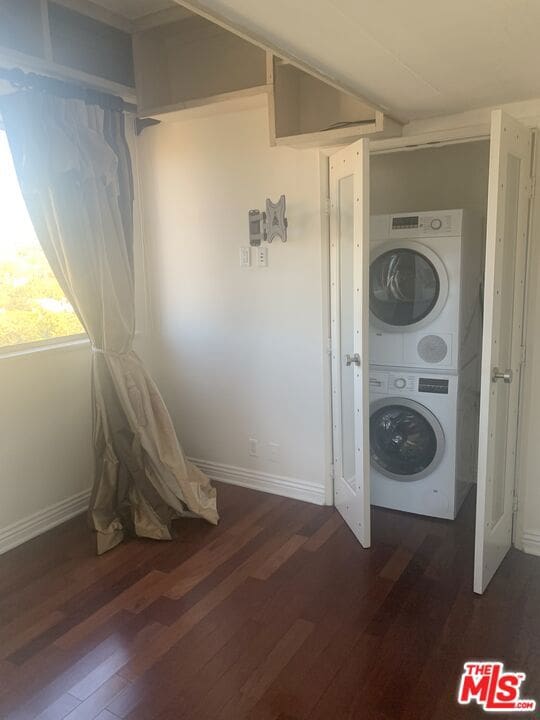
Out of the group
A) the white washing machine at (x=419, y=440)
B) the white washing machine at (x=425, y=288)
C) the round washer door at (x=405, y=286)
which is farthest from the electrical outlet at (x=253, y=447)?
the round washer door at (x=405, y=286)

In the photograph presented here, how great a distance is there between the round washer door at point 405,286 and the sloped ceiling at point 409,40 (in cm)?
82

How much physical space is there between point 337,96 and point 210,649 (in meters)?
2.58

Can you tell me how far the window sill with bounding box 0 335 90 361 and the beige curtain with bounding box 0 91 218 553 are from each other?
239mm

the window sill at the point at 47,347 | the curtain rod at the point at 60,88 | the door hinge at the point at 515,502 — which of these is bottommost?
the door hinge at the point at 515,502

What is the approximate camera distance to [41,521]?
299 centimetres

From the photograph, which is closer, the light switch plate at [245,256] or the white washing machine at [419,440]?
the white washing machine at [419,440]

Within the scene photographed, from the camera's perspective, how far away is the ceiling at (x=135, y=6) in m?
2.65

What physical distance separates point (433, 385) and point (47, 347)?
82.9 inches

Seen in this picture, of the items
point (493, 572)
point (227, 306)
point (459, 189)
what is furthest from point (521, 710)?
point (459, 189)

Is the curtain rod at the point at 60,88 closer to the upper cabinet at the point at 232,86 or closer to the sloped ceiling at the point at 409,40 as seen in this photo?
the upper cabinet at the point at 232,86

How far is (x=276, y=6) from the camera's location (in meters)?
1.35

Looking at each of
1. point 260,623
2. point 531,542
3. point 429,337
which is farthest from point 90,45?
point 531,542

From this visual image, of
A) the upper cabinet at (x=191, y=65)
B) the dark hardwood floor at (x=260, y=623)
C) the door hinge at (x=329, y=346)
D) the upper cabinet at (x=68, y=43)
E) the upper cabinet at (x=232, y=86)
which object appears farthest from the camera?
the door hinge at (x=329, y=346)

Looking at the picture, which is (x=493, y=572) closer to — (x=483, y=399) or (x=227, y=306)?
(x=483, y=399)
